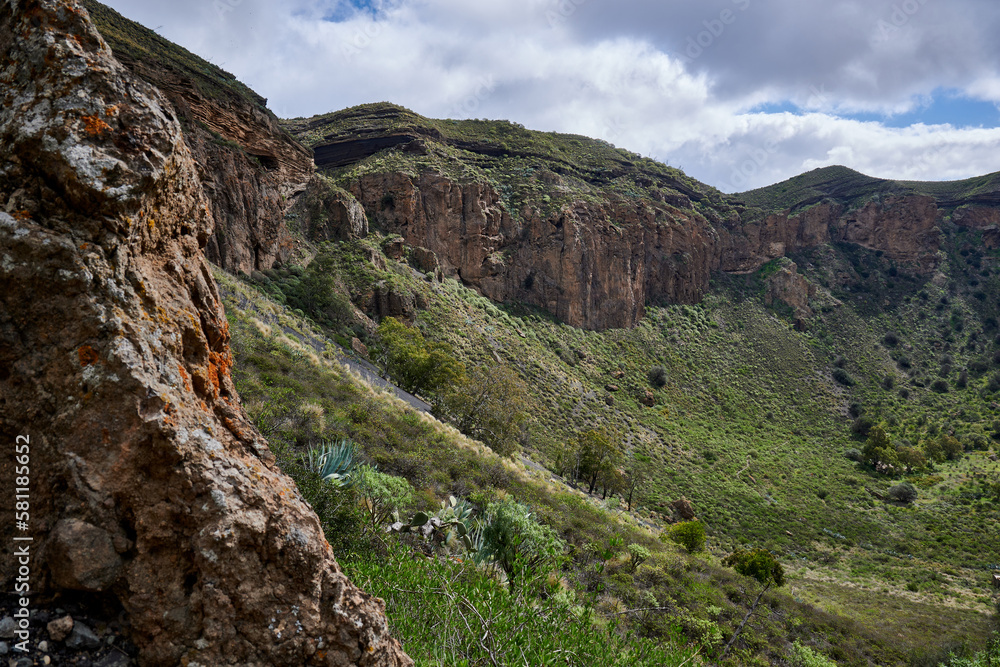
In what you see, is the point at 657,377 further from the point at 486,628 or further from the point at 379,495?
the point at 486,628

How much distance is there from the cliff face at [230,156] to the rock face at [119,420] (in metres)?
25.2

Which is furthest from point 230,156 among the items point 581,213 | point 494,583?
point 581,213

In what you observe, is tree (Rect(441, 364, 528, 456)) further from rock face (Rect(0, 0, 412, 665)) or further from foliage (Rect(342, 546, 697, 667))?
rock face (Rect(0, 0, 412, 665))

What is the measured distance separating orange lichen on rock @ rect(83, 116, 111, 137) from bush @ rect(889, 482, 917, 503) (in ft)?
159

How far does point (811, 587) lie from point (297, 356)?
2491 centimetres

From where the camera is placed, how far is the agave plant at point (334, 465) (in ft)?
23.3

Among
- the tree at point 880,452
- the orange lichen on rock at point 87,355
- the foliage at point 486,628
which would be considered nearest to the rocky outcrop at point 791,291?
the tree at point 880,452

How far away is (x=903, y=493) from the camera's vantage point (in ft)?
116

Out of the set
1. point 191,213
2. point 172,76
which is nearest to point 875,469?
point 191,213

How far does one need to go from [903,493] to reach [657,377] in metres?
21.0

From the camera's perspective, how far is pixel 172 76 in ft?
87.2

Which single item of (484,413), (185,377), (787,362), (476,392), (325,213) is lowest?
(787,362)

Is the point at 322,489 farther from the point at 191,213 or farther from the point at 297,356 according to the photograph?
the point at 297,356

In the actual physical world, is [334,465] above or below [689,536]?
above
